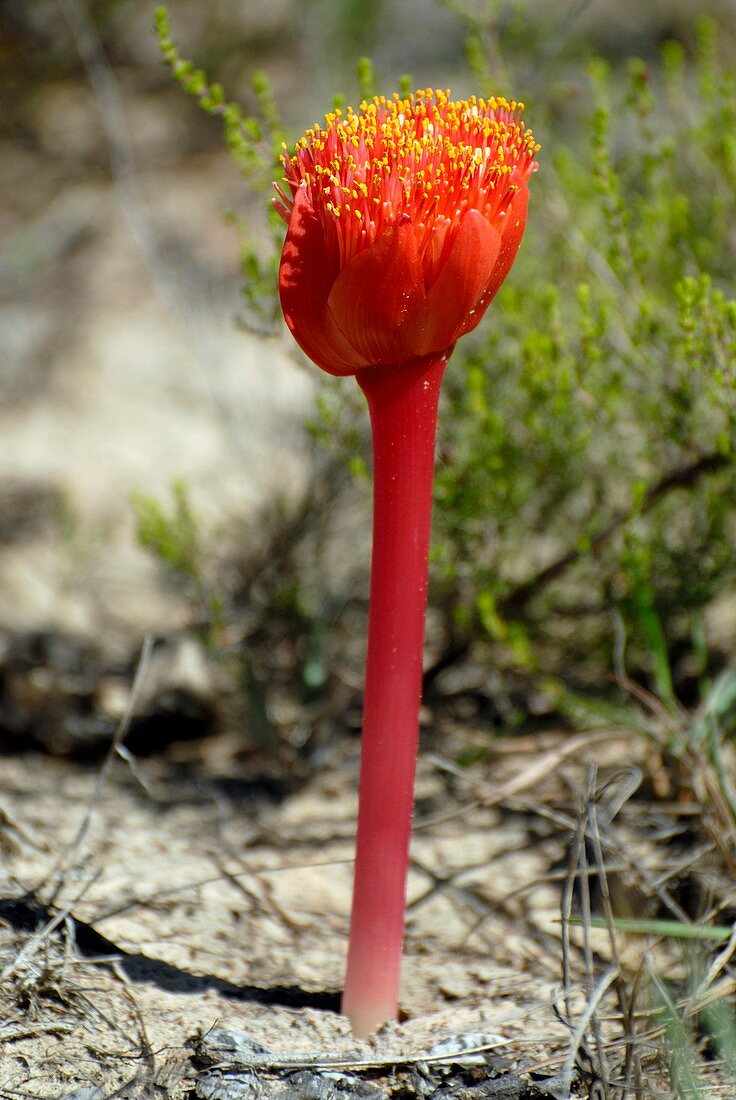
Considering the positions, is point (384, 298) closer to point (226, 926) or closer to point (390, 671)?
point (390, 671)

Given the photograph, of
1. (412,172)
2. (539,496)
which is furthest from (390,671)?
(539,496)

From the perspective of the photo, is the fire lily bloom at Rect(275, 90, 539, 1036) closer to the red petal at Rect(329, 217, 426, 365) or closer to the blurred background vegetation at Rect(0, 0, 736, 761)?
the red petal at Rect(329, 217, 426, 365)

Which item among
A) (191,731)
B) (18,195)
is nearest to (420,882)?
(191,731)

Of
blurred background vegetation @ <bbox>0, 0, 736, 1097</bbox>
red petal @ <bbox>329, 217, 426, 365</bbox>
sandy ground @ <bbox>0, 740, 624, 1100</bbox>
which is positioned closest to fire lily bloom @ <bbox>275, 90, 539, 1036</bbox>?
red petal @ <bbox>329, 217, 426, 365</bbox>

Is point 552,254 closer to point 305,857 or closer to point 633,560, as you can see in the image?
point 633,560

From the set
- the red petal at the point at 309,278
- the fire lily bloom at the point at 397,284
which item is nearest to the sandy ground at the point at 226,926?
the fire lily bloom at the point at 397,284
